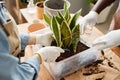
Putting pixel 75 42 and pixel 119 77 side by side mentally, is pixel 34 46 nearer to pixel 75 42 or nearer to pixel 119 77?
pixel 75 42

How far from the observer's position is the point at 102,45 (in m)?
1.08

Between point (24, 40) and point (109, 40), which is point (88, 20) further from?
point (24, 40)

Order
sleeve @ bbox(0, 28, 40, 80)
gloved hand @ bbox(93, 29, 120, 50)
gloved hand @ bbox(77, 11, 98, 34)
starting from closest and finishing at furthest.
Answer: sleeve @ bbox(0, 28, 40, 80)
gloved hand @ bbox(93, 29, 120, 50)
gloved hand @ bbox(77, 11, 98, 34)

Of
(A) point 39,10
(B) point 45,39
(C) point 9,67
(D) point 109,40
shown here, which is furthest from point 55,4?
(C) point 9,67

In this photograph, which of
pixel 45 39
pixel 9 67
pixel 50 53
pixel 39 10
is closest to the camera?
pixel 9 67

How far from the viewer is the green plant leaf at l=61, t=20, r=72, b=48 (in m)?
1.00

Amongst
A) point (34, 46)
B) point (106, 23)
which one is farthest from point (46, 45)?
point (106, 23)

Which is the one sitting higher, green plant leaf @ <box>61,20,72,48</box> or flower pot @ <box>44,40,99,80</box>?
green plant leaf @ <box>61,20,72,48</box>

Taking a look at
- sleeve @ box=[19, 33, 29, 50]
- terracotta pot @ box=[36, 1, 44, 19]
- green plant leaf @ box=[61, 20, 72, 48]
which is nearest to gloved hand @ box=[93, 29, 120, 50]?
green plant leaf @ box=[61, 20, 72, 48]

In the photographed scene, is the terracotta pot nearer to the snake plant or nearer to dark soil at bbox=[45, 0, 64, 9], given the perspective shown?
dark soil at bbox=[45, 0, 64, 9]

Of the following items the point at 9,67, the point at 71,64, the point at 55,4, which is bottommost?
the point at 71,64

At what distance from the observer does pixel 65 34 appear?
1.03 m

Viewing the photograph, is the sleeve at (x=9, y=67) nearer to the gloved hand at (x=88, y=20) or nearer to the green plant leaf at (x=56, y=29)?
the green plant leaf at (x=56, y=29)

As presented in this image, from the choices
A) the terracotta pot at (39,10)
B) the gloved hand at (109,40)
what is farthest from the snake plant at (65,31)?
the terracotta pot at (39,10)
